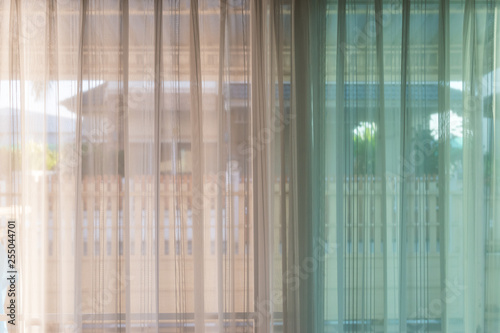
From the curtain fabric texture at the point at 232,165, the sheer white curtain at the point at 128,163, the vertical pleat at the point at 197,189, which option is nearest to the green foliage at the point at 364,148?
the curtain fabric texture at the point at 232,165

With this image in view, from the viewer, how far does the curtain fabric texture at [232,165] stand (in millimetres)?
2658

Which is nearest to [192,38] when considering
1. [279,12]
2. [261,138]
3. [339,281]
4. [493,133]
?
[279,12]

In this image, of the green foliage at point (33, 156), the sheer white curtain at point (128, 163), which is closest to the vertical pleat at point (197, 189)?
the sheer white curtain at point (128, 163)

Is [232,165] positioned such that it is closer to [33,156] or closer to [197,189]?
[197,189]

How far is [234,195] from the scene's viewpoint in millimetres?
2680

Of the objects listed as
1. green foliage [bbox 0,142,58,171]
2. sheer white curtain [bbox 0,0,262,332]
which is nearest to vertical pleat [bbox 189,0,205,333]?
sheer white curtain [bbox 0,0,262,332]

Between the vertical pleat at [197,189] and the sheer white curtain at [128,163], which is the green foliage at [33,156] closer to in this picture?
the sheer white curtain at [128,163]

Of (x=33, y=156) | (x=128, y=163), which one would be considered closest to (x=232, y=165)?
(x=128, y=163)

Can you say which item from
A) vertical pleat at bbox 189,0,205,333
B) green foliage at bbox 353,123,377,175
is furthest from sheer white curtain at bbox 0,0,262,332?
green foliage at bbox 353,123,377,175

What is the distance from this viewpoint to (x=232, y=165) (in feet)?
8.80

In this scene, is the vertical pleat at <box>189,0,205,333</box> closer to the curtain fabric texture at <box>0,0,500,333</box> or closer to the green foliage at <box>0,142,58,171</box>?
the curtain fabric texture at <box>0,0,500,333</box>

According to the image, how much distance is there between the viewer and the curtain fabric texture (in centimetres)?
266

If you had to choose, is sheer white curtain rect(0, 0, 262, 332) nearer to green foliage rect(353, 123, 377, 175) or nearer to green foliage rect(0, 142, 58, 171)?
green foliage rect(0, 142, 58, 171)

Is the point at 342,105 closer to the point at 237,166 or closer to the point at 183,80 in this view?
the point at 237,166
